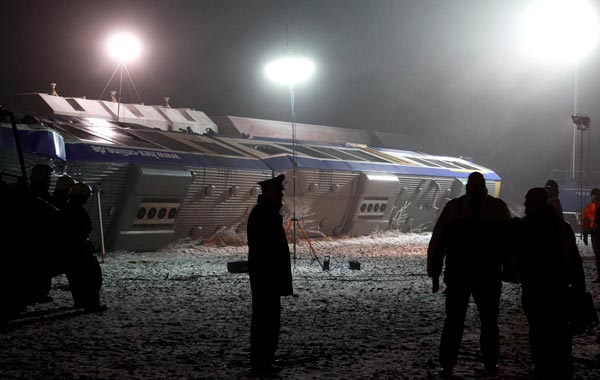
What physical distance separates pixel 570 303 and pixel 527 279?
363mm

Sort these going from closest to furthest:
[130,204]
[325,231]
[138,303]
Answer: [138,303] < [130,204] < [325,231]

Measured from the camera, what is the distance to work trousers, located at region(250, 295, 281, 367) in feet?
19.4

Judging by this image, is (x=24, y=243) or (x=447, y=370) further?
(x=24, y=243)

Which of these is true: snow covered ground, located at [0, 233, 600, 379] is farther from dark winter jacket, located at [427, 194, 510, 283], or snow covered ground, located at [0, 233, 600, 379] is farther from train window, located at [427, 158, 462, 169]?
train window, located at [427, 158, 462, 169]

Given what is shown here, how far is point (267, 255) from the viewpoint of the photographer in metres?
6.06

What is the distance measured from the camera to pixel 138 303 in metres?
9.59

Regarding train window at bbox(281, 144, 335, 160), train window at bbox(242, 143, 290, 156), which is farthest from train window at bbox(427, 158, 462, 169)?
train window at bbox(242, 143, 290, 156)

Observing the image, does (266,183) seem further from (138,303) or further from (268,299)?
(138,303)

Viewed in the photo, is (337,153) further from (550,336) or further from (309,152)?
(550,336)

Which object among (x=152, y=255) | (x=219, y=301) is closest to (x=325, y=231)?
(x=152, y=255)

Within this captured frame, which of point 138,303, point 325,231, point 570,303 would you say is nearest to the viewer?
point 570,303

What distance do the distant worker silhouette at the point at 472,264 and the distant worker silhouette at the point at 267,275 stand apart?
1241 mm

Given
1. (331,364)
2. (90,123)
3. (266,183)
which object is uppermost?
(90,123)

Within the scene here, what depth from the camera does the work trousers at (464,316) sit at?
5719mm
